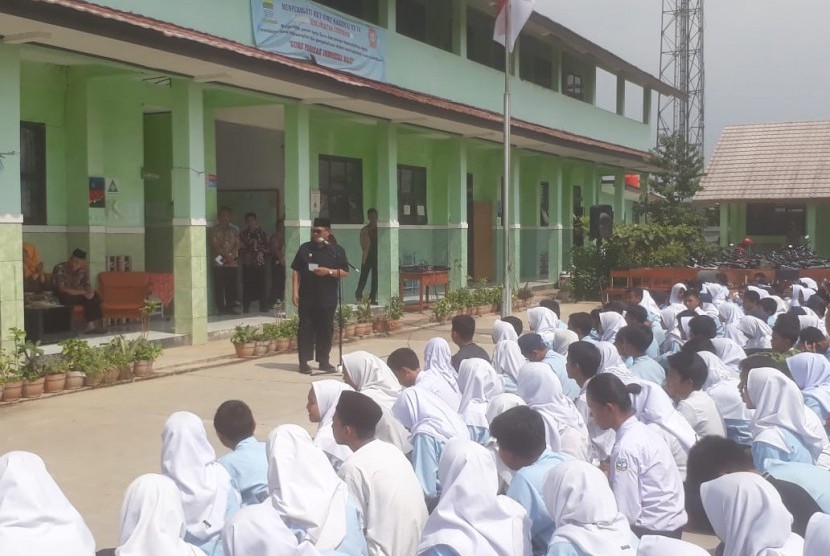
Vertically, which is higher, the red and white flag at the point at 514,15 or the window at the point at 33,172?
the red and white flag at the point at 514,15

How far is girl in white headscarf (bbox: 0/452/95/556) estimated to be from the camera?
3.10 meters

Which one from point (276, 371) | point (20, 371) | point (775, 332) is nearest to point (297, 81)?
point (276, 371)

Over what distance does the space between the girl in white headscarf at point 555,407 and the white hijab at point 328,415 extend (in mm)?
1173

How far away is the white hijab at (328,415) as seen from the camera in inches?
209

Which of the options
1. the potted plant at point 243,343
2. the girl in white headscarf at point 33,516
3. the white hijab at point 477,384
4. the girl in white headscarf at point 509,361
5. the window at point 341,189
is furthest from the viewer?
the window at point 341,189

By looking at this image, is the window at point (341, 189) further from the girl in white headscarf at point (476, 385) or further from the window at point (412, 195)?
the girl in white headscarf at point (476, 385)

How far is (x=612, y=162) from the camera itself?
25.8 m

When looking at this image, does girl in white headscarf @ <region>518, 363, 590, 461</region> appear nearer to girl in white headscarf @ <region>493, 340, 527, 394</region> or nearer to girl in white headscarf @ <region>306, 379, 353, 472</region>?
girl in white headscarf @ <region>306, 379, 353, 472</region>

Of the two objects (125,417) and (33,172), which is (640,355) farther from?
(33,172)

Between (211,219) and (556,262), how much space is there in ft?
36.8

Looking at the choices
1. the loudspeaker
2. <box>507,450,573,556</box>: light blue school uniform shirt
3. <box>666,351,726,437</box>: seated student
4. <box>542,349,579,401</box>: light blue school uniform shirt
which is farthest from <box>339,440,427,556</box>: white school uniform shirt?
the loudspeaker

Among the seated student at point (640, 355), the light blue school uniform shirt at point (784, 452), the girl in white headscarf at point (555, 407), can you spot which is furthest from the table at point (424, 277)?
the light blue school uniform shirt at point (784, 452)

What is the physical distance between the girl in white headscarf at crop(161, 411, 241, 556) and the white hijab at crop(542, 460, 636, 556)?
1563mm

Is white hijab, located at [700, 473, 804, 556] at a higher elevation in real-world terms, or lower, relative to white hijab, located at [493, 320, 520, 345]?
lower
